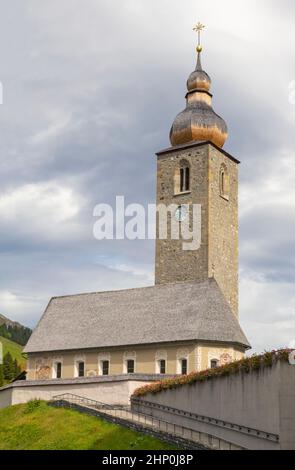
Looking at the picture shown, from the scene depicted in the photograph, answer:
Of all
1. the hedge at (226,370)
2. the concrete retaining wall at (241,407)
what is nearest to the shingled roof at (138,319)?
the hedge at (226,370)

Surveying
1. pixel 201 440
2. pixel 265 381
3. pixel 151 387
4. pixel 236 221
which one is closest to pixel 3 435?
pixel 151 387

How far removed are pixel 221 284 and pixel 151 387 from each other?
1921 centimetres

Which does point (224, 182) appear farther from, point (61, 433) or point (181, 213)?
point (61, 433)

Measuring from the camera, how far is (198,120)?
6575 centimetres

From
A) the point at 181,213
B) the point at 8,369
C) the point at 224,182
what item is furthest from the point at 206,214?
the point at 8,369

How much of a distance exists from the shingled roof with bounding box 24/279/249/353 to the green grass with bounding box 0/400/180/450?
32.6 ft

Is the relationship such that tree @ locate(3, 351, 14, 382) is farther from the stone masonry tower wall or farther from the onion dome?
the onion dome

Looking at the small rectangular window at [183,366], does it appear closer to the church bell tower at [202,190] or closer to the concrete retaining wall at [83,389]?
the concrete retaining wall at [83,389]

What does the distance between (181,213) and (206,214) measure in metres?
2.50

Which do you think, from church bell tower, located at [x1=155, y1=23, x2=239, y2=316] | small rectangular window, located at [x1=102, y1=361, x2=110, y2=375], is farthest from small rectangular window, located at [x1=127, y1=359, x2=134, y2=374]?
church bell tower, located at [x1=155, y1=23, x2=239, y2=316]

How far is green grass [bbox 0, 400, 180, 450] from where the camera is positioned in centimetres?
3631

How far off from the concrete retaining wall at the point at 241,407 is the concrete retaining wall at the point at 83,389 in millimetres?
3028
